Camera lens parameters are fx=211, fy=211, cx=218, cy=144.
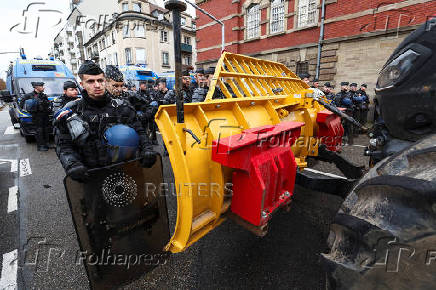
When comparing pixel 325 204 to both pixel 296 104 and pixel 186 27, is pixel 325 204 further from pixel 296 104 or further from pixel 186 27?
pixel 186 27

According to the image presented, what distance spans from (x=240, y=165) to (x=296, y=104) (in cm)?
203

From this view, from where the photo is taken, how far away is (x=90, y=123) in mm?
2029

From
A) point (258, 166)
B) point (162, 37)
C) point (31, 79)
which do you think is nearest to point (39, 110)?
→ point (31, 79)

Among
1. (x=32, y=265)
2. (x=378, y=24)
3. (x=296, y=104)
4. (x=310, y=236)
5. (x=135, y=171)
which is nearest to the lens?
(x=135, y=171)

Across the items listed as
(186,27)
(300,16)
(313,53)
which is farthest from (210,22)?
(186,27)

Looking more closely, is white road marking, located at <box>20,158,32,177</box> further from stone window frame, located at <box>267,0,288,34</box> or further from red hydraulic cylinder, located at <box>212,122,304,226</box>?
stone window frame, located at <box>267,0,288,34</box>

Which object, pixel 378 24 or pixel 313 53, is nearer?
pixel 378 24

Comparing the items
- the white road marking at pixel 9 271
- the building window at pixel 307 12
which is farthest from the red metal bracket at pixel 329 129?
the building window at pixel 307 12

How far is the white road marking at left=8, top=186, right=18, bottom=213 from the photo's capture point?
3.29 m

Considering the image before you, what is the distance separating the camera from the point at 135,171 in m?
1.77

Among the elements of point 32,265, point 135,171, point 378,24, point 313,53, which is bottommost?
point 32,265

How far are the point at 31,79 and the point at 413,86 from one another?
33.6 feet

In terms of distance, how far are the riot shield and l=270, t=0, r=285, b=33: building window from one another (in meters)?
15.0

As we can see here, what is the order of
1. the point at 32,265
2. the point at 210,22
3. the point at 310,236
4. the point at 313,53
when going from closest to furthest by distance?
the point at 32,265 → the point at 310,236 → the point at 313,53 → the point at 210,22
